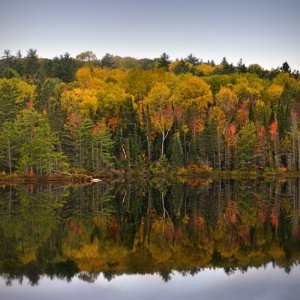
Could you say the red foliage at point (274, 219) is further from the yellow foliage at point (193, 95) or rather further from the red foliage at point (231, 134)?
the yellow foliage at point (193, 95)

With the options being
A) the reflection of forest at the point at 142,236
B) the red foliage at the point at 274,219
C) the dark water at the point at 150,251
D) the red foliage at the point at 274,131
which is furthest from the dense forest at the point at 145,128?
the red foliage at the point at 274,219

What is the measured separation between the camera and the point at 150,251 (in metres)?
23.6

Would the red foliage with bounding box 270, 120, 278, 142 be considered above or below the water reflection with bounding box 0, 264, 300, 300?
above

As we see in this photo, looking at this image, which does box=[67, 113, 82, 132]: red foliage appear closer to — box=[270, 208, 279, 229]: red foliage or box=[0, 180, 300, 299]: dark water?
box=[0, 180, 300, 299]: dark water

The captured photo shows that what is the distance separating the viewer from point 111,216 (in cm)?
3512

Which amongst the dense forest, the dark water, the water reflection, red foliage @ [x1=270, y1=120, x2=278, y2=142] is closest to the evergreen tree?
the dense forest

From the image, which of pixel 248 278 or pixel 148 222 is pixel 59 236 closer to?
pixel 148 222

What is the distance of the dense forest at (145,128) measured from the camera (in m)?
73.2

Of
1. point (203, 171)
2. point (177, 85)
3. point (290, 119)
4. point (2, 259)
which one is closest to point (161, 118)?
point (203, 171)

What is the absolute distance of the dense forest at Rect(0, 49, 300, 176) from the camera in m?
73.2

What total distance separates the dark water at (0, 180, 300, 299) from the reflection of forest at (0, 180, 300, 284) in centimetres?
5

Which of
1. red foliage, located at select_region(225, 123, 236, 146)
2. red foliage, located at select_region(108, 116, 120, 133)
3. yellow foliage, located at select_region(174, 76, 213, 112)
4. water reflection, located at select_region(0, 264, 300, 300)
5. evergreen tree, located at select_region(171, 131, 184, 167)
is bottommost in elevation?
evergreen tree, located at select_region(171, 131, 184, 167)

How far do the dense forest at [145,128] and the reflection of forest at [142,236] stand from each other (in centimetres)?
2981

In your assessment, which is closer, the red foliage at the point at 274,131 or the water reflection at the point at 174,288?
the water reflection at the point at 174,288
